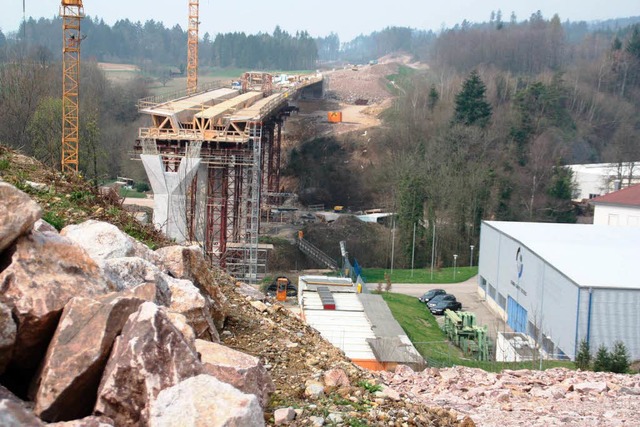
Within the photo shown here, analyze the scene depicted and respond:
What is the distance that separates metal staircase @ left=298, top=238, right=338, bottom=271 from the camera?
3766 cm

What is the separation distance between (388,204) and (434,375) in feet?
111

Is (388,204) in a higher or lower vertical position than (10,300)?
lower

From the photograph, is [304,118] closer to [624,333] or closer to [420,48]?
[624,333]

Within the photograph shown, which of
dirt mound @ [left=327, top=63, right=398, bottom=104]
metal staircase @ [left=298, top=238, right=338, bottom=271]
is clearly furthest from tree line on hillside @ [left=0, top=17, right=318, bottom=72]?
metal staircase @ [left=298, top=238, right=338, bottom=271]

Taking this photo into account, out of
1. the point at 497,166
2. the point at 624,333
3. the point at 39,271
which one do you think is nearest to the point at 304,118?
the point at 497,166

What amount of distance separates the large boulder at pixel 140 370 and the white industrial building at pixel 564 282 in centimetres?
1588

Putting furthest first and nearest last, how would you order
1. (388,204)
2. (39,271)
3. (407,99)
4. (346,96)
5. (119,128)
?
(346,96)
(407,99)
(119,128)
(388,204)
(39,271)

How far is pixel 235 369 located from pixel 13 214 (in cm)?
149

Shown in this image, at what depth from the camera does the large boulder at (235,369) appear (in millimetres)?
4250

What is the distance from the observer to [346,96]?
284 ft

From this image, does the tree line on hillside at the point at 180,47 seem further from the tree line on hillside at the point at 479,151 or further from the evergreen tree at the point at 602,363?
the evergreen tree at the point at 602,363

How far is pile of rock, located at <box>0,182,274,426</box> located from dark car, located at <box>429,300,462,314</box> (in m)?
22.1

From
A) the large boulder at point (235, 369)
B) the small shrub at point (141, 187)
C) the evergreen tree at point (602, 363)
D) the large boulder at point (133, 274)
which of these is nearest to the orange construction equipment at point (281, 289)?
the evergreen tree at point (602, 363)

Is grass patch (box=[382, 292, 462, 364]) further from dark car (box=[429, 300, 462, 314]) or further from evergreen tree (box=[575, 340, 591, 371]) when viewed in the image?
evergreen tree (box=[575, 340, 591, 371])
